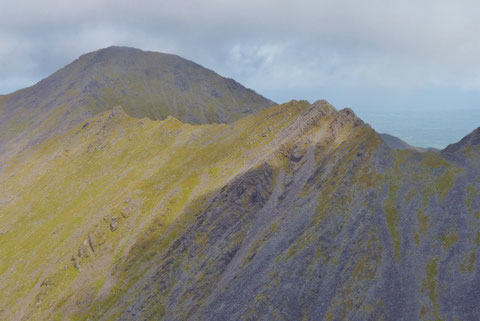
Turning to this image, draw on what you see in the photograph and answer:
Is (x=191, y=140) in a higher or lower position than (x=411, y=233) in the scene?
higher

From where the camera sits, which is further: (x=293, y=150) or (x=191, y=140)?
(x=191, y=140)

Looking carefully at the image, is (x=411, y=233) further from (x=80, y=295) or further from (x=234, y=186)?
(x=80, y=295)

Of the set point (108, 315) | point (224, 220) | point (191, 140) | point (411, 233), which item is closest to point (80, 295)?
point (108, 315)

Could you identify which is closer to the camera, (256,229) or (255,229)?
(256,229)
